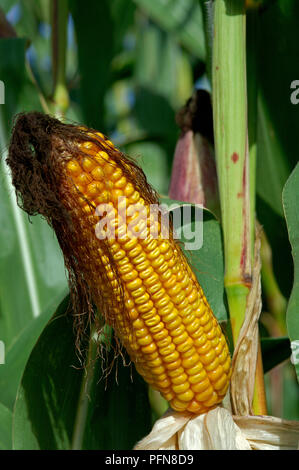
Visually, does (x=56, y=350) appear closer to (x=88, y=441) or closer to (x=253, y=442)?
(x=88, y=441)

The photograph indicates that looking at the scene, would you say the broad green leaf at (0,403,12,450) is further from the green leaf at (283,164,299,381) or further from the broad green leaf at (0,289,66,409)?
the green leaf at (283,164,299,381)

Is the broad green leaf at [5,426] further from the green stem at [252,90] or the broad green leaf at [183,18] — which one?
the broad green leaf at [183,18]

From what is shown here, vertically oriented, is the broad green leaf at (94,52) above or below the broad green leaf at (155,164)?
above

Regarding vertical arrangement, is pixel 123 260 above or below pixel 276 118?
below

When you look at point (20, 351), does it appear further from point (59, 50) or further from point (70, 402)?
point (59, 50)

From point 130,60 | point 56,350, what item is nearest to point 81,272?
point 56,350

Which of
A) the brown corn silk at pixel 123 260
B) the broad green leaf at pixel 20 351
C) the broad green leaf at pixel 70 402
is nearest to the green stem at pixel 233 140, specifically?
the brown corn silk at pixel 123 260

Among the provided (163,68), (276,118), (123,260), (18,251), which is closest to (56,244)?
(18,251)

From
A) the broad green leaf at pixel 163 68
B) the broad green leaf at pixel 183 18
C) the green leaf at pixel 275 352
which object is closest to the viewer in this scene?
the green leaf at pixel 275 352

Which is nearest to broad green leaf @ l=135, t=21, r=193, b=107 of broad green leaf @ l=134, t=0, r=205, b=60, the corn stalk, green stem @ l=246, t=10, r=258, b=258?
broad green leaf @ l=134, t=0, r=205, b=60
